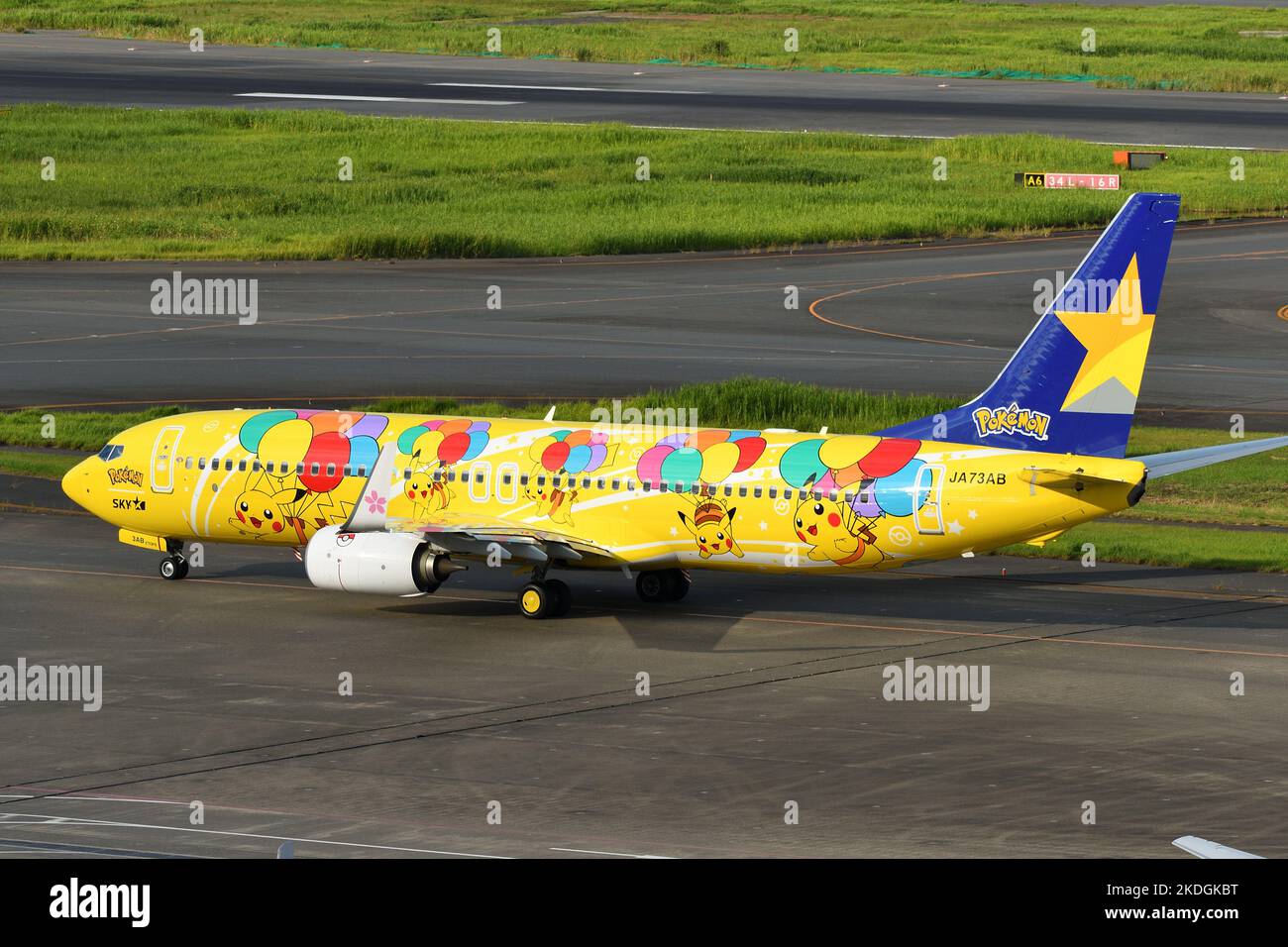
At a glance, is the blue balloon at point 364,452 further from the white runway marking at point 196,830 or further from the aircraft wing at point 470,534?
the white runway marking at point 196,830

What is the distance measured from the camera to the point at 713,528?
44125 mm

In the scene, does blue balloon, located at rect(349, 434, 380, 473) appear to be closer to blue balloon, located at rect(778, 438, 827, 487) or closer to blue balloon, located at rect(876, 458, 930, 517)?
blue balloon, located at rect(778, 438, 827, 487)

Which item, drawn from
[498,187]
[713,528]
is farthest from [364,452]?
[498,187]

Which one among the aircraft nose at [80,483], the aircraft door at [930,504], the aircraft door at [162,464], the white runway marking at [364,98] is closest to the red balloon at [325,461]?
the aircraft door at [162,464]

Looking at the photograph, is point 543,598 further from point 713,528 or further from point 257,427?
point 257,427

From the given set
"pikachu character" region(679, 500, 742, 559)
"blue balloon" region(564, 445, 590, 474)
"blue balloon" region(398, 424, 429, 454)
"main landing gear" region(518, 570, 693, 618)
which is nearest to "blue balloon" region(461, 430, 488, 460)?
"blue balloon" region(398, 424, 429, 454)

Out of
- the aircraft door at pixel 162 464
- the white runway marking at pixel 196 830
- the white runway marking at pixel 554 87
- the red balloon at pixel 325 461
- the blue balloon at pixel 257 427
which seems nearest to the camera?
the white runway marking at pixel 196 830

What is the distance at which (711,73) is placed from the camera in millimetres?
176375

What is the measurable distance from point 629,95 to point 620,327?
252 ft

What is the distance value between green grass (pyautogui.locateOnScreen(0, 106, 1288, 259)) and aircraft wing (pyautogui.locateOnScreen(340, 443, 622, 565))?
211 feet

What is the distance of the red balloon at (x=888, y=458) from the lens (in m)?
42.6

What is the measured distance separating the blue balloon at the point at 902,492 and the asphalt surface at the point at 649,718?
3.12 metres
